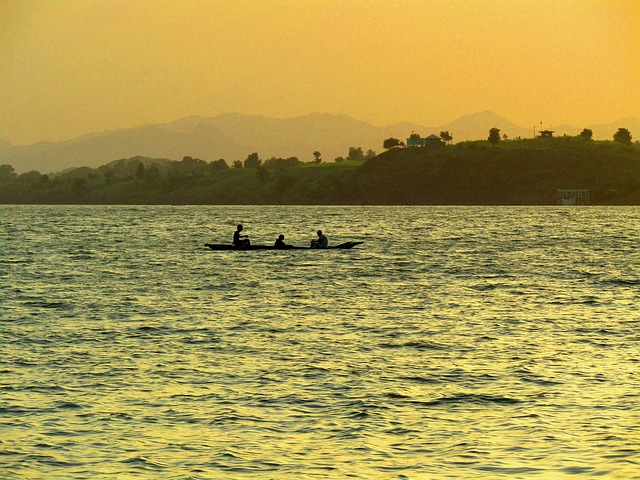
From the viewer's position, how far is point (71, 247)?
107562 millimetres

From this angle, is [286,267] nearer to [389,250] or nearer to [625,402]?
[389,250]

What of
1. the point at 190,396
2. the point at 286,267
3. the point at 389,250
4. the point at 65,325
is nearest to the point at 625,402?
the point at 190,396

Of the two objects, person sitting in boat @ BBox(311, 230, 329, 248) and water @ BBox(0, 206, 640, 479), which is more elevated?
person sitting in boat @ BBox(311, 230, 329, 248)

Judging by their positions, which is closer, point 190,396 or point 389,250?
point 190,396

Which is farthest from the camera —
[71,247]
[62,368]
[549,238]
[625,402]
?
[549,238]

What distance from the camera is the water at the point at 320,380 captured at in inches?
752

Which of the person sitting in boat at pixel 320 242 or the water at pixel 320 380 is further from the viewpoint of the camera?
the person sitting in boat at pixel 320 242

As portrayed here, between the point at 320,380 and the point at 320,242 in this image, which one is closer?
the point at 320,380

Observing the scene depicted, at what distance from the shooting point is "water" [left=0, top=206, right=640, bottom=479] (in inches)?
752

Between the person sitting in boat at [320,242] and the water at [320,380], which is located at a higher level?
the person sitting in boat at [320,242]

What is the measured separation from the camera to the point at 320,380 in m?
26.4

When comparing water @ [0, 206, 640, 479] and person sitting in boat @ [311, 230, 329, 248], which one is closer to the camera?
water @ [0, 206, 640, 479]

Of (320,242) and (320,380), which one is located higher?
(320,242)

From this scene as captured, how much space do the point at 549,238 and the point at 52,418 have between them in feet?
367
